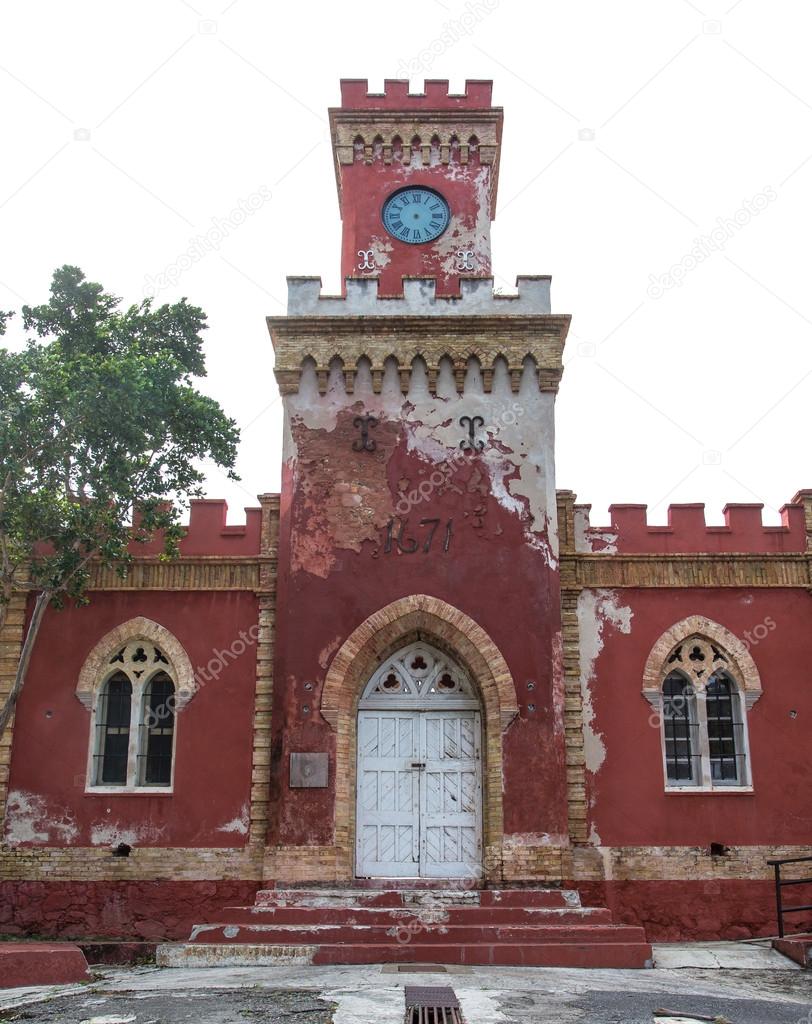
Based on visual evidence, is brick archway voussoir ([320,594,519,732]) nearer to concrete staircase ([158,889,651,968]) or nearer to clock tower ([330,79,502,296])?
concrete staircase ([158,889,651,968])

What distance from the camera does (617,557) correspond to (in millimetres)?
16719

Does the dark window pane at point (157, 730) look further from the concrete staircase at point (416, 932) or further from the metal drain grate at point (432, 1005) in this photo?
the metal drain grate at point (432, 1005)

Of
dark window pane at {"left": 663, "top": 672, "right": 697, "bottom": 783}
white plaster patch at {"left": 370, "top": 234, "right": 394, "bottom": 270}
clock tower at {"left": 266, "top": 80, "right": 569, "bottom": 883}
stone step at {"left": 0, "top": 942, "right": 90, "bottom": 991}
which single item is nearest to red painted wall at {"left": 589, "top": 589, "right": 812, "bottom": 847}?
dark window pane at {"left": 663, "top": 672, "right": 697, "bottom": 783}

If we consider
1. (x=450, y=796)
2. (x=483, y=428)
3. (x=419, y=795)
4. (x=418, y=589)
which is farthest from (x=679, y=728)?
(x=483, y=428)

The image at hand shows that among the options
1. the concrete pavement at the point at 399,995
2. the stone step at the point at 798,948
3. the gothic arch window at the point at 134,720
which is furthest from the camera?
the gothic arch window at the point at 134,720

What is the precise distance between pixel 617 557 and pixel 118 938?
9610 millimetres

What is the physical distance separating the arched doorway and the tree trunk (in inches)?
198

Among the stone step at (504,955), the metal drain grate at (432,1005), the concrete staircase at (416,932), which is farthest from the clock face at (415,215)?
the metal drain grate at (432,1005)

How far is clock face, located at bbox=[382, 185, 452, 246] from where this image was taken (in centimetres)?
1803

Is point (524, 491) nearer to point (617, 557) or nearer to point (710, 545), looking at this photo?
point (617, 557)

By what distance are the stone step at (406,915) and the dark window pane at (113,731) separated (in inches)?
155

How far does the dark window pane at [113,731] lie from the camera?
15930 mm

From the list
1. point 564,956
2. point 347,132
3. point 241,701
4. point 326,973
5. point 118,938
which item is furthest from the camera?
point 347,132

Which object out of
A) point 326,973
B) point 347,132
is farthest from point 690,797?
point 347,132
